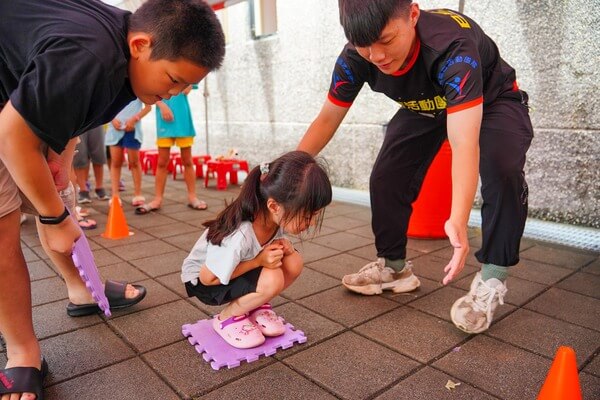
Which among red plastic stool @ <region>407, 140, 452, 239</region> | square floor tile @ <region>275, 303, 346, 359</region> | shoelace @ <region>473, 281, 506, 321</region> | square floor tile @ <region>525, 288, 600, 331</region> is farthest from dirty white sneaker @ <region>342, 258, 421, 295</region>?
red plastic stool @ <region>407, 140, 452, 239</region>

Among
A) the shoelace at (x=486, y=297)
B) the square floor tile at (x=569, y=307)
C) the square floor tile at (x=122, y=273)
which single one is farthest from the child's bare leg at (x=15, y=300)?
the square floor tile at (x=569, y=307)

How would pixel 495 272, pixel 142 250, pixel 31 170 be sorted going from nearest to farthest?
pixel 31 170 → pixel 495 272 → pixel 142 250

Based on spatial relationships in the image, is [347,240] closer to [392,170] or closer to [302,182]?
[392,170]

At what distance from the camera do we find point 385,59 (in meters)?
1.67

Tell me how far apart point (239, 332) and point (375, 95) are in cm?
312

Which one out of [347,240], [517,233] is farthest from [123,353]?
[347,240]

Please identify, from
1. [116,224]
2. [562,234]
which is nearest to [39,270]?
[116,224]

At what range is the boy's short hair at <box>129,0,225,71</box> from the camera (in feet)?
4.37

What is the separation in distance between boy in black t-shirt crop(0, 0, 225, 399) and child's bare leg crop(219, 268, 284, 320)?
68 centimetres

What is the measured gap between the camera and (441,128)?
2217mm

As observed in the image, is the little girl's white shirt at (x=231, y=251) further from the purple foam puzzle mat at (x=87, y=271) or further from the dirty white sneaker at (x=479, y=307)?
the dirty white sneaker at (x=479, y=307)

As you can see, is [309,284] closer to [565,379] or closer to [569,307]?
[569,307]

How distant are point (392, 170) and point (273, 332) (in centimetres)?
97

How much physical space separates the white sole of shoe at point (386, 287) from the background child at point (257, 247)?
0.53m
